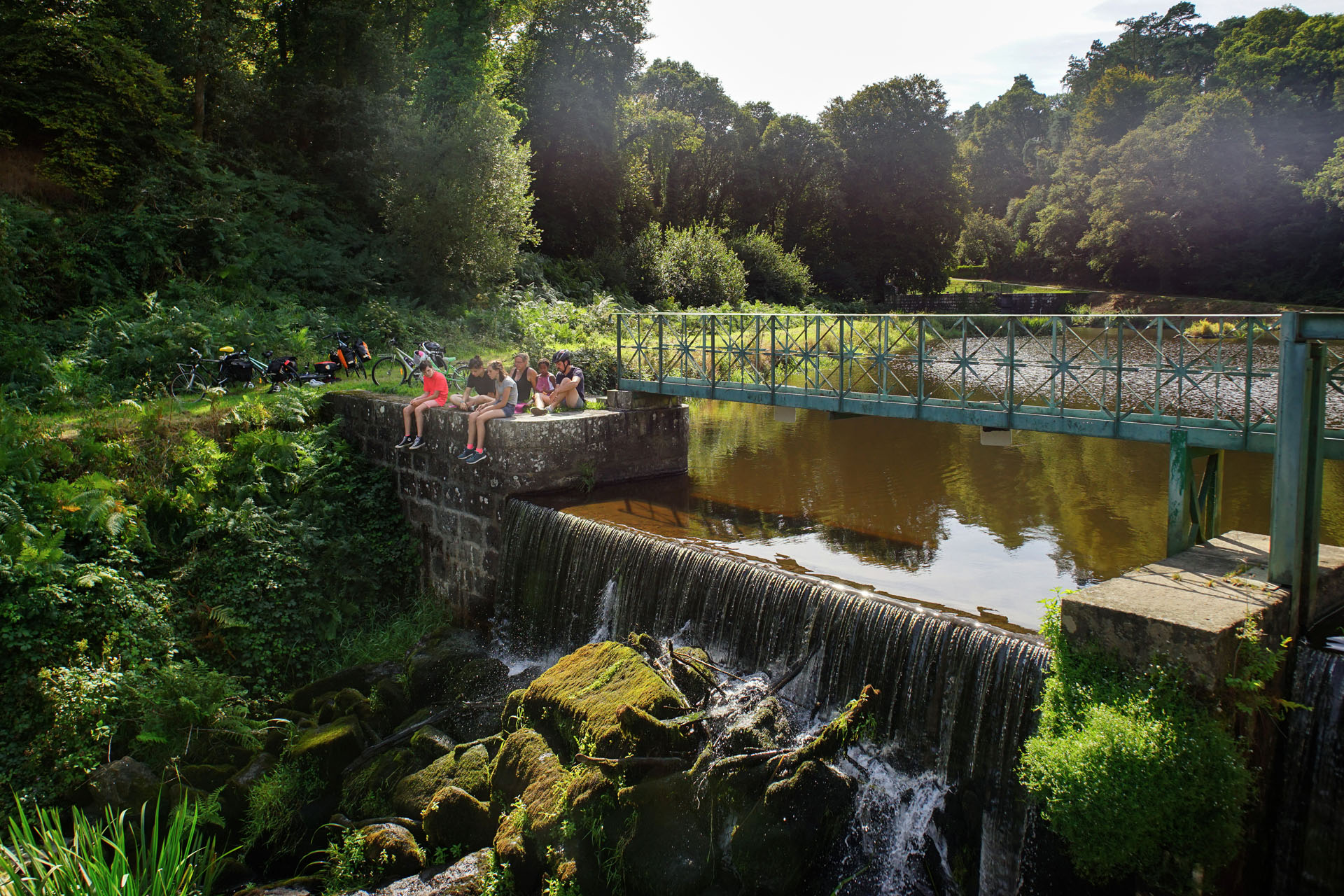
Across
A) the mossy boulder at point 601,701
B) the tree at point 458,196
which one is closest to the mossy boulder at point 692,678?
the mossy boulder at point 601,701

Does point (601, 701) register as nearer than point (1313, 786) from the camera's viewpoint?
No

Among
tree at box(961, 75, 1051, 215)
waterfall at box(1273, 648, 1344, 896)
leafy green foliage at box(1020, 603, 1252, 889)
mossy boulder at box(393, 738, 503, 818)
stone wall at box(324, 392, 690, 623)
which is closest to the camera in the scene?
leafy green foliage at box(1020, 603, 1252, 889)

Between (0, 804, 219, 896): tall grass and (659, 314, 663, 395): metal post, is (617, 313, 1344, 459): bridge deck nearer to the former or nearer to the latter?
(659, 314, 663, 395): metal post

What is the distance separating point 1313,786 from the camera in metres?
5.33

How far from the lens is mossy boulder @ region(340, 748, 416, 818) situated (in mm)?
7941

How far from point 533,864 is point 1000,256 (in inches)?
2711

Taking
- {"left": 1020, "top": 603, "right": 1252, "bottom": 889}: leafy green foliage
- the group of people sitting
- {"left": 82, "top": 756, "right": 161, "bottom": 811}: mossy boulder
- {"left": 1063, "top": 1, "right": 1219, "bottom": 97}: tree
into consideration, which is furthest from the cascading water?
{"left": 1063, "top": 1, "right": 1219, "bottom": 97}: tree

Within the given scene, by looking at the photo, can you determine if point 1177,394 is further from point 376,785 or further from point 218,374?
point 218,374

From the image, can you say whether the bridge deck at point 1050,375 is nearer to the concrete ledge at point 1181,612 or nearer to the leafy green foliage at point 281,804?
the concrete ledge at point 1181,612

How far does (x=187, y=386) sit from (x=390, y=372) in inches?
128

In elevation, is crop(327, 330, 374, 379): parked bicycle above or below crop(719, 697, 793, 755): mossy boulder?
above

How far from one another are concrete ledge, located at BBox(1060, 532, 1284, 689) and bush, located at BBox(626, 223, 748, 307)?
2721cm

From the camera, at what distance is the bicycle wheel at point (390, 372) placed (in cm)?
1459

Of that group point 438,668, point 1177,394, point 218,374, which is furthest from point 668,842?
point 218,374
